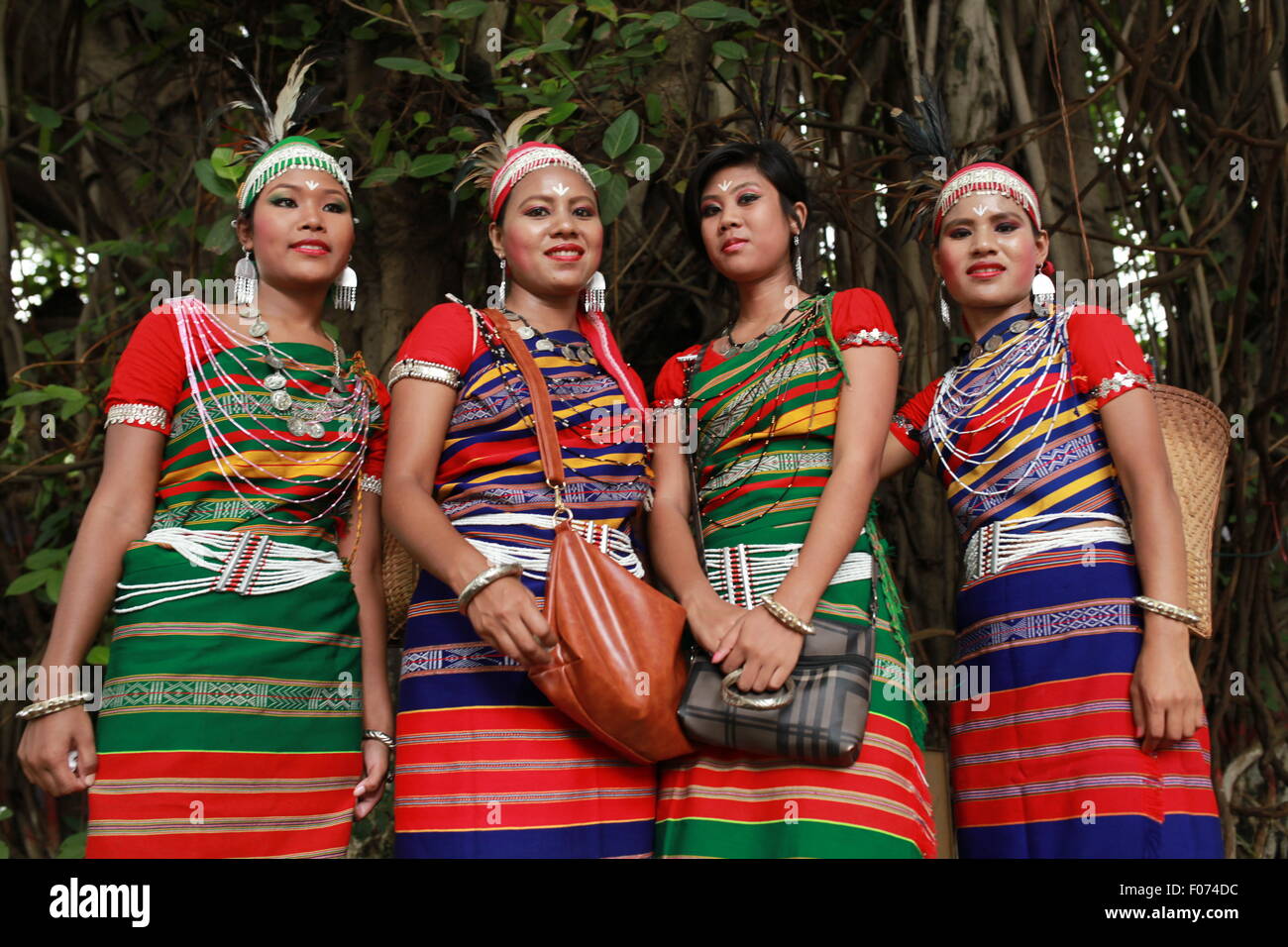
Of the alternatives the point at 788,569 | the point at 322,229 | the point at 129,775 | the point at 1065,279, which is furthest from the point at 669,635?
the point at 1065,279

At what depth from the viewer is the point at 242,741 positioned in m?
1.96

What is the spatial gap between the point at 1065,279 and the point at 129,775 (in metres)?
2.72

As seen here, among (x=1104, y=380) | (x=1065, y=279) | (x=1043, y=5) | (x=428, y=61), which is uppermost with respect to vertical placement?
(x=1043, y=5)

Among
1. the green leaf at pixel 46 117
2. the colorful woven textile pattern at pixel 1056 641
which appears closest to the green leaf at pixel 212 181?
the green leaf at pixel 46 117

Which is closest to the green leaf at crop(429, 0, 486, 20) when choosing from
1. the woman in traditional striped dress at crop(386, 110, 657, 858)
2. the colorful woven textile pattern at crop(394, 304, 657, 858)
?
the woman in traditional striped dress at crop(386, 110, 657, 858)

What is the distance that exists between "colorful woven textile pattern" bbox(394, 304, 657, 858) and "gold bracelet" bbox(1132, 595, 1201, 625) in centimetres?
95

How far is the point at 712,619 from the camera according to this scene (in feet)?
6.52

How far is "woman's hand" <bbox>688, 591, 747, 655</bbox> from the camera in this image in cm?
196

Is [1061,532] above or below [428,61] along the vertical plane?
below

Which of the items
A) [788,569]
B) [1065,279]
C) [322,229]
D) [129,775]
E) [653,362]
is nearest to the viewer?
[129,775]

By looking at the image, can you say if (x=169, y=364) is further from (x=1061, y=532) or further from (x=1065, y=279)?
(x=1065, y=279)

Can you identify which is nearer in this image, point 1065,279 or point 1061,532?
point 1061,532

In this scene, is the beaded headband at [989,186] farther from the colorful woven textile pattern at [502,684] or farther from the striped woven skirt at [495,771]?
the striped woven skirt at [495,771]

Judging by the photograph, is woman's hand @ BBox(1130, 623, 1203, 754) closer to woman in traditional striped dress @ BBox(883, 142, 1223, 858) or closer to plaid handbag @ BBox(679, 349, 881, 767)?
woman in traditional striped dress @ BBox(883, 142, 1223, 858)
